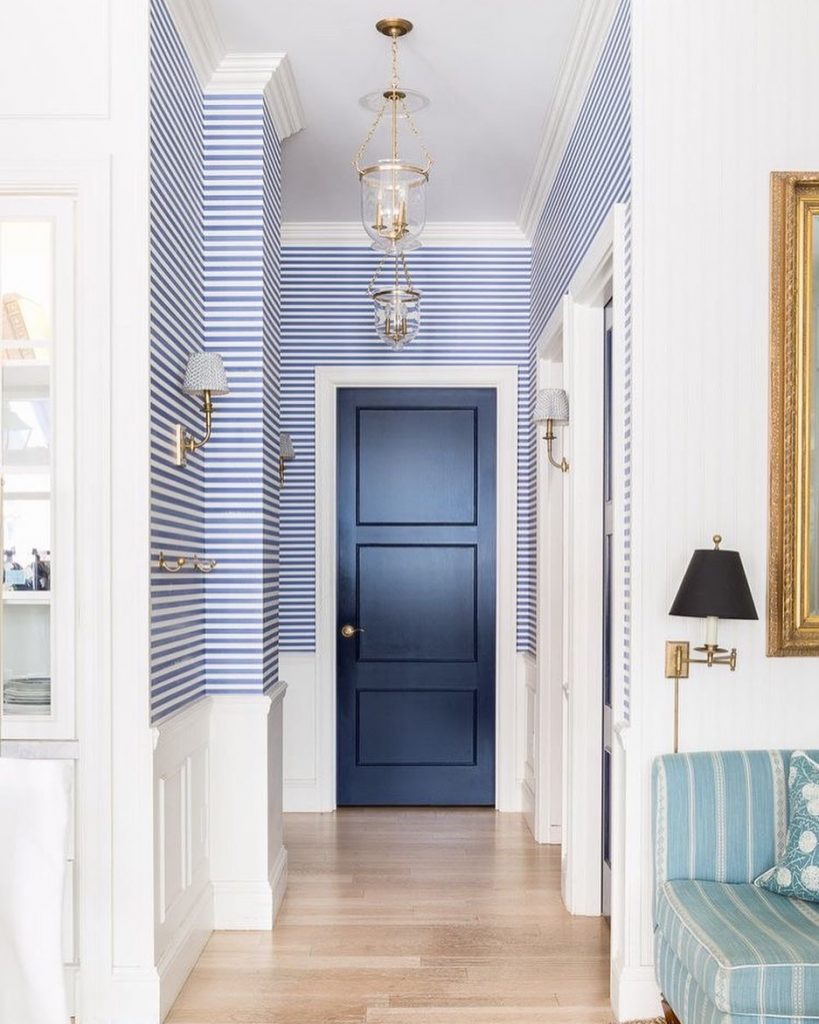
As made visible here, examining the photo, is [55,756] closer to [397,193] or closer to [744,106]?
[397,193]

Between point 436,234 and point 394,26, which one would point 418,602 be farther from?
point 394,26

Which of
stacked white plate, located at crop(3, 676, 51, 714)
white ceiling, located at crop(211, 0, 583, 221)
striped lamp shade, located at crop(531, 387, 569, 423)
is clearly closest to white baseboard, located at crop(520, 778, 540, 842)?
striped lamp shade, located at crop(531, 387, 569, 423)

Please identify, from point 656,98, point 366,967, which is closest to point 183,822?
point 366,967

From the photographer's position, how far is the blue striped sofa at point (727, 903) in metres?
2.15

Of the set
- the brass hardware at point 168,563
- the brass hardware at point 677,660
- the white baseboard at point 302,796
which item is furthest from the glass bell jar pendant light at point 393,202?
the white baseboard at point 302,796

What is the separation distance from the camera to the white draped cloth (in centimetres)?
155

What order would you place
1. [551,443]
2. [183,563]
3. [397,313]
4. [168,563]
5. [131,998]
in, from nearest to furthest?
[131,998]
[168,563]
[183,563]
[397,313]
[551,443]

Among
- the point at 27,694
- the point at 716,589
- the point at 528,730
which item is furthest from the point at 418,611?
the point at 716,589

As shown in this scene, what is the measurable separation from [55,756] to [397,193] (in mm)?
1819

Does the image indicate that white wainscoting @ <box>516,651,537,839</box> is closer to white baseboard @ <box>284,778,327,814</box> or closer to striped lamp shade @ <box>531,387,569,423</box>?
white baseboard @ <box>284,778,327,814</box>

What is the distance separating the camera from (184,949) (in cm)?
313

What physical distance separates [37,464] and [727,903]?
2.12 m

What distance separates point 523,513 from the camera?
17.4 ft

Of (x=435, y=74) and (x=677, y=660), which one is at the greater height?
(x=435, y=74)
